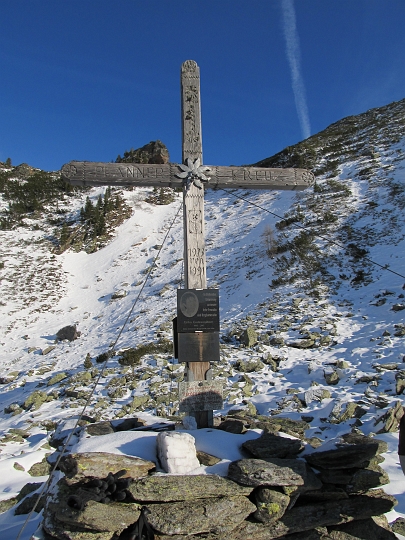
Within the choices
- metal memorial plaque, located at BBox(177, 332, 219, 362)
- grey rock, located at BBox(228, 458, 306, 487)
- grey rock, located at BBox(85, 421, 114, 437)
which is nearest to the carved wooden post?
metal memorial plaque, located at BBox(177, 332, 219, 362)

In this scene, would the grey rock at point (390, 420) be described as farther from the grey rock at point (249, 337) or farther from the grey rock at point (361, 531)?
the grey rock at point (249, 337)

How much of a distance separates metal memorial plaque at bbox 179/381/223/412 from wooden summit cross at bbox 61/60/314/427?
0.6 inches

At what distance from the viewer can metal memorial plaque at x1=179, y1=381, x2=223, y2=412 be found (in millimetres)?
5234

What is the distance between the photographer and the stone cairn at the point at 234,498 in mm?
3230

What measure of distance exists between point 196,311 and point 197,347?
0.50 metres

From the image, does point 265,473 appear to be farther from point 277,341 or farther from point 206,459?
point 277,341

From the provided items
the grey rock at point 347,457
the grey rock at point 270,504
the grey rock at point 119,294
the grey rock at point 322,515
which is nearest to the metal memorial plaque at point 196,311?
the grey rock at point 347,457

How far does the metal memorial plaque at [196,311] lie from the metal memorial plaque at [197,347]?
85 millimetres

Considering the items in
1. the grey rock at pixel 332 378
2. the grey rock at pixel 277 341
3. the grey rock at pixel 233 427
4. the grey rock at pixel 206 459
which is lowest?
the grey rock at pixel 332 378

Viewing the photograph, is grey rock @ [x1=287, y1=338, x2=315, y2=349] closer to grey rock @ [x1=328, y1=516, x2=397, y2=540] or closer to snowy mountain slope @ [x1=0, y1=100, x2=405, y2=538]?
snowy mountain slope @ [x1=0, y1=100, x2=405, y2=538]

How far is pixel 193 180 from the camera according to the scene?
584 cm

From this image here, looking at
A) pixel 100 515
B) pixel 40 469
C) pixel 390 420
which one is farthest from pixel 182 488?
pixel 390 420

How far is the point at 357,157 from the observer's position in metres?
32.8

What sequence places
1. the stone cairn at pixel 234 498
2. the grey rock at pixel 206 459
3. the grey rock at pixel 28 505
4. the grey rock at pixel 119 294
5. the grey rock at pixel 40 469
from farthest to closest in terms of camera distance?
the grey rock at pixel 119 294, the grey rock at pixel 40 469, the grey rock at pixel 28 505, the grey rock at pixel 206 459, the stone cairn at pixel 234 498
